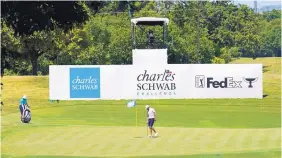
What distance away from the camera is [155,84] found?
54.4 metres

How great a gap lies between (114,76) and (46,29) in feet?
139

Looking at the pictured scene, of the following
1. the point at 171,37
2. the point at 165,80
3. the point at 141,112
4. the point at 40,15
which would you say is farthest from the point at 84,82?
the point at 40,15

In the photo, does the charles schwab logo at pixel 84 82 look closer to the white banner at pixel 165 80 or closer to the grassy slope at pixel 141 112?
the white banner at pixel 165 80

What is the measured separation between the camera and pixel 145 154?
25.5 m

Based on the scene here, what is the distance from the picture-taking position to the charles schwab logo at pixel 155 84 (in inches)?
2142

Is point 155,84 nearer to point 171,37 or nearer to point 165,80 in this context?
point 165,80

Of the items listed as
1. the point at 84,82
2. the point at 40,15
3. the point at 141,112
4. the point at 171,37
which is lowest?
the point at 141,112

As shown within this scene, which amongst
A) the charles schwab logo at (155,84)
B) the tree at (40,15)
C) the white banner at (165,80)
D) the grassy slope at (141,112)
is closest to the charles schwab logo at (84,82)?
the white banner at (165,80)

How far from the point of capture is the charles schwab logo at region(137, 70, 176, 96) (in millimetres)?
54406

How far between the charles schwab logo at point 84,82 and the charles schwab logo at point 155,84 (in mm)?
3324

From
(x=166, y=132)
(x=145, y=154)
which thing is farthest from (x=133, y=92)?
(x=145, y=154)

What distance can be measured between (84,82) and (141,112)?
393 inches

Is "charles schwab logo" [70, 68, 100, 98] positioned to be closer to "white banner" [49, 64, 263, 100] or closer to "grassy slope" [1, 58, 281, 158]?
"white banner" [49, 64, 263, 100]

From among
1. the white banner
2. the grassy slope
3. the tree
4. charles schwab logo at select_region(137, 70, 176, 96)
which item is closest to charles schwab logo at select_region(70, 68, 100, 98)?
the white banner
